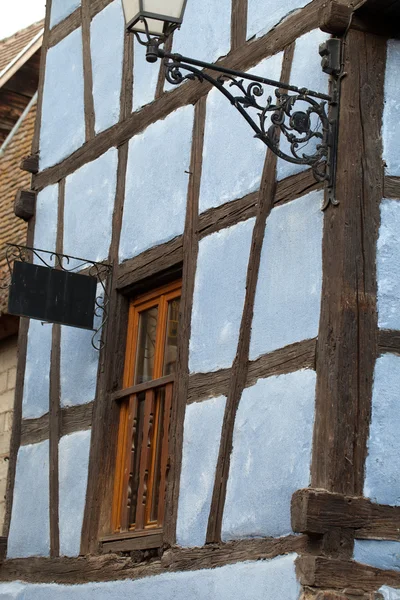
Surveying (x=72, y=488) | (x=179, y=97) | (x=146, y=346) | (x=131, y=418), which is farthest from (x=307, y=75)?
(x=72, y=488)

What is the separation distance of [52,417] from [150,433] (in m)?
0.99

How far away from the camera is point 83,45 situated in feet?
29.2

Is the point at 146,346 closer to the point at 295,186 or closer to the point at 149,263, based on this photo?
the point at 149,263

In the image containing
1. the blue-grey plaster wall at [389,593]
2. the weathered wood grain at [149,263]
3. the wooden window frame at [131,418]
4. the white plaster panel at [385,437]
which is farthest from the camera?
the weathered wood grain at [149,263]

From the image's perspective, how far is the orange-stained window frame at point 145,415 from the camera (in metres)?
7.27

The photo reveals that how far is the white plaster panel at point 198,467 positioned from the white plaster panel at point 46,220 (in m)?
2.25

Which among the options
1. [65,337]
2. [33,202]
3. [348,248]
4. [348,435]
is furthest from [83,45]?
[348,435]

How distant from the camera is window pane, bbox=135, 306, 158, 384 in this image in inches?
302

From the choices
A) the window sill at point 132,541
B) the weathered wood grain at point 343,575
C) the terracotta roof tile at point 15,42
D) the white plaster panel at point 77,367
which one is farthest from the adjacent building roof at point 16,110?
the weathered wood grain at point 343,575

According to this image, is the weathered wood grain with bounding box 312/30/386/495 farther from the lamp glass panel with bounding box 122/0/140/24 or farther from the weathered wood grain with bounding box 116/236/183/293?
the weathered wood grain with bounding box 116/236/183/293

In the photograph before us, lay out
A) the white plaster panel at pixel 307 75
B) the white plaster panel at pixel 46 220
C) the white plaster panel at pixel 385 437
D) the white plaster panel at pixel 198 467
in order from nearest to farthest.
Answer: the white plaster panel at pixel 385 437, the white plaster panel at pixel 307 75, the white plaster panel at pixel 198 467, the white plaster panel at pixel 46 220

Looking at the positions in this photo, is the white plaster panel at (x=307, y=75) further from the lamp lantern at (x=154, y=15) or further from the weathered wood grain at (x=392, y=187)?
the lamp lantern at (x=154, y=15)

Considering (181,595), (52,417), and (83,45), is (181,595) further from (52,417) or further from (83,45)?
(83,45)

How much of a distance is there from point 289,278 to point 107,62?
2.79m
